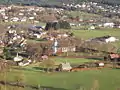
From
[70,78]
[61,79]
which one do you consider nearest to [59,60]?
[70,78]

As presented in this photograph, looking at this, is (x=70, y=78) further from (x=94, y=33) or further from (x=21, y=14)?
(x=21, y=14)

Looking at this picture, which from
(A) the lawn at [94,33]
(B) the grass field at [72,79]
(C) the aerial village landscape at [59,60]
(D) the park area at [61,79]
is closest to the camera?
(D) the park area at [61,79]

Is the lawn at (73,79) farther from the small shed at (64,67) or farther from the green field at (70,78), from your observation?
the small shed at (64,67)

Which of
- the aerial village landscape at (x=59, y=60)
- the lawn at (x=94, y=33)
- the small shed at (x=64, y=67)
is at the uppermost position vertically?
the small shed at (x=64, y=67)

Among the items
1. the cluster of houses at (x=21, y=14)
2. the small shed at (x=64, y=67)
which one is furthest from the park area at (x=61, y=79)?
the cluster of houses at (x=21, y=14)

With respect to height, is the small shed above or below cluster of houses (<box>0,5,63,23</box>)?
above

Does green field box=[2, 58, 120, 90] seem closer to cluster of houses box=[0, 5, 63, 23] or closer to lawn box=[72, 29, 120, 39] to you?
lawn box=[72, 29, 120, 39]

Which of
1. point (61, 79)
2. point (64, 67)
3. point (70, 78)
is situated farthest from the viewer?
point (64, 67)

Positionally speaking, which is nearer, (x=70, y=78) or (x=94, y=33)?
(x=70, y=78)

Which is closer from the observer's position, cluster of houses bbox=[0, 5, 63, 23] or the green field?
the green field

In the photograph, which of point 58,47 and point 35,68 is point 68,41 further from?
point 35,68

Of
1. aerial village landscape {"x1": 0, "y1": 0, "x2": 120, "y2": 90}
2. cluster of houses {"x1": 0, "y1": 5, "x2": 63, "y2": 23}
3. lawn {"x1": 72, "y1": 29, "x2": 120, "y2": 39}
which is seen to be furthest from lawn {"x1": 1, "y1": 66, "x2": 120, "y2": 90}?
cluster of houses {"x1": 0, "y1": 5, "x2": 63, "y2": 23}
